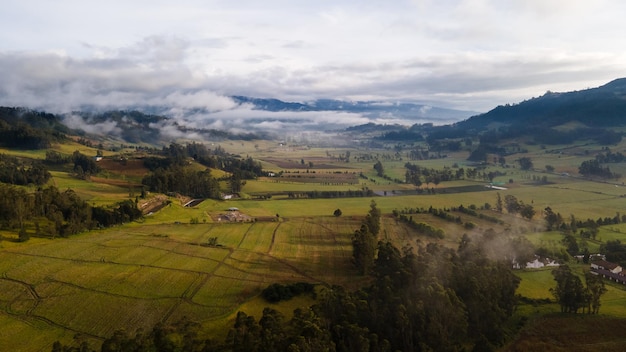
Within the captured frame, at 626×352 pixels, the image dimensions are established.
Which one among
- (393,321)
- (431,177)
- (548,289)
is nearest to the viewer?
(393,321)

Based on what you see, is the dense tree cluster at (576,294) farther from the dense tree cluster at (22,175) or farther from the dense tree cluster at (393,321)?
the dense tree cluster at (22,175)

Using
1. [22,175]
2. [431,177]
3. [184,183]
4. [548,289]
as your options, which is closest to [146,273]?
[548,289]

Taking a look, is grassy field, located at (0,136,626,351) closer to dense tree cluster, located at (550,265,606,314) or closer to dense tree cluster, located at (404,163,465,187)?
dense tree cluster, located at (550,265,606,314)

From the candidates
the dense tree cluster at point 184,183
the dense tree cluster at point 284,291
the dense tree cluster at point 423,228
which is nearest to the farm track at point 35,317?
the dense tree cluster at point 284,291

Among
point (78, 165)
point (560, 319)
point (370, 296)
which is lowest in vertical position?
point (560, 319)

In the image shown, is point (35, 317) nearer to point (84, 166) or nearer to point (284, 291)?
Answer: point (284, 291)

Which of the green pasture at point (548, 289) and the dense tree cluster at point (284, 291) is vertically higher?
the dense tree cluster at point (284, 291)

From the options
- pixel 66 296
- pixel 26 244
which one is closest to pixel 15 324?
pixel 66 296

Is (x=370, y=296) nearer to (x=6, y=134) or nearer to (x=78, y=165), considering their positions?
(x=78, y=165)
